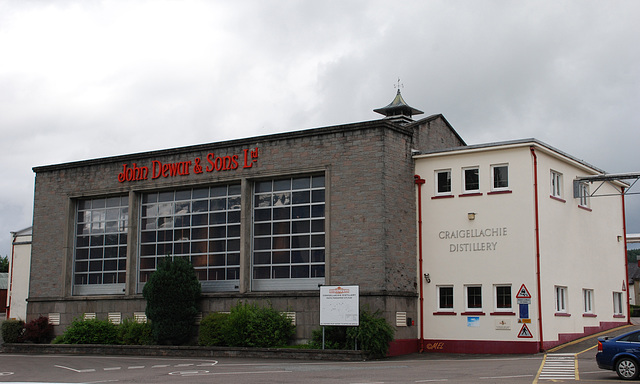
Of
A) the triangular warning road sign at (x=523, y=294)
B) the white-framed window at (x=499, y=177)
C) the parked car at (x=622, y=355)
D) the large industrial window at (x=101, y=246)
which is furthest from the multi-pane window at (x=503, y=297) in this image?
the large industrial window at (x=101, y=246)

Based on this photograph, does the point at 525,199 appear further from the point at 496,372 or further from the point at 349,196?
the point at 496,372

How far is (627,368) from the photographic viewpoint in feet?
63.9

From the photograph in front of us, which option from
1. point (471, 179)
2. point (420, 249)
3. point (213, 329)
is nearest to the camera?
point (471, 179)

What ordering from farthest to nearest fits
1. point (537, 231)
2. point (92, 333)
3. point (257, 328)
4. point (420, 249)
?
point (92, 333) → point (420, 249) → point (257, 328) → point (537, 231)

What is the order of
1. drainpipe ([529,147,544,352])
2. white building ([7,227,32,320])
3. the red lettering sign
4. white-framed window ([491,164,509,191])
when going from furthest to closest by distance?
white building ([7,227,32,320]) → the red lettering sign → white-framed window ([491,164,509,191]) → drainpipe ([529,147,544,352])

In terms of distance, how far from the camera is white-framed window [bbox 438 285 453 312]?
1199 inches

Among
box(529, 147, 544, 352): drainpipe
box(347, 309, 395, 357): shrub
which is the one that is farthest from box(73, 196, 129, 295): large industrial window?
box(529, 147, 544, 352): drainpipe

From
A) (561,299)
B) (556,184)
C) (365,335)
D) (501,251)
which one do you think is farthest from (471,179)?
(365,335)

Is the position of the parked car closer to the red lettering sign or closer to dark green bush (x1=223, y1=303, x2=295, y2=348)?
dark green bush (x1=223, y1=303, x2=295, y2=348)

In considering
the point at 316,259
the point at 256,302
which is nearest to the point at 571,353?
the point at 316,259

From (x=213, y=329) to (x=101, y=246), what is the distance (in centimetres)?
915

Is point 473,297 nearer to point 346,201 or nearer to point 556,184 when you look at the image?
point 556,184

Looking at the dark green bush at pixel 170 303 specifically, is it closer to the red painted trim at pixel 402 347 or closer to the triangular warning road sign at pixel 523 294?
the red painted trim at pixel 402 347

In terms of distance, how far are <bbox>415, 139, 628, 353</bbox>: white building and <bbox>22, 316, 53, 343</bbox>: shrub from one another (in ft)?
60.1
